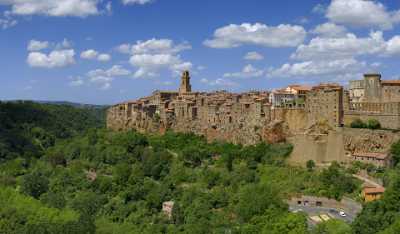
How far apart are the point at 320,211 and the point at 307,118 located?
942 centimetres

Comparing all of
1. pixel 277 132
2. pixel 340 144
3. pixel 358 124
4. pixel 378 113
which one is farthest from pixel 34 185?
pixel 378 113

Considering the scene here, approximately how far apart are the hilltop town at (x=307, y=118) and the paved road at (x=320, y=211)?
5.32m

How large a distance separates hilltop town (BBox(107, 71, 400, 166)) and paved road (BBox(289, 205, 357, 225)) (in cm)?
532

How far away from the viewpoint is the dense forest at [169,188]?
1172 inches

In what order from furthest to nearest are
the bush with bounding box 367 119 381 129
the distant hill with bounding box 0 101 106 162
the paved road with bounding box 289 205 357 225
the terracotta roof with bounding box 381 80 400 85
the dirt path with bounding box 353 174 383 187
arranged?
the distant hill with bounding box 0 101 106 162
the terracotta roof with bounding box 381 80 400 85
the bush with bounding box 367 119 381 129
the dirt path with bounding box 353 174 383 187
the paved road with bounding box 289 205 357 225

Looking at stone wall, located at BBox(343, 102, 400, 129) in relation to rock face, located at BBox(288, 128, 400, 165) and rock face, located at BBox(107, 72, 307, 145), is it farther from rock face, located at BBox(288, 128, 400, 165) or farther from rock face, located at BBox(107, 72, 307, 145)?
rock face, located at BBox(107, 72, 307, 145)

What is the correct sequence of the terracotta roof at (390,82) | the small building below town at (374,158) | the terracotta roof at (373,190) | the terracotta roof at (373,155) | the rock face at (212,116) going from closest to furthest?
the terracotta roof at (373,190) → the small building below town at (374,158) → the terracotta roof at (373,155) → the rock face at (212,116) → the terracotta roof at (390,82)

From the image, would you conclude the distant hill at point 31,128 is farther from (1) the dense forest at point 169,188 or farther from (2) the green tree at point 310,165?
(2) the green tree at point 310,165

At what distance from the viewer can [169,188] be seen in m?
40.0

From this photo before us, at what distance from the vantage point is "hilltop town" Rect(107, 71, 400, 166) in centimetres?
3606

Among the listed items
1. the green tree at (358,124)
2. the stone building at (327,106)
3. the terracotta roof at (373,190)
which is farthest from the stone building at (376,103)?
the terracotta roof at (373,190)

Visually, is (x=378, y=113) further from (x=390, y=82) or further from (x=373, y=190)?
(x=373, y=190)

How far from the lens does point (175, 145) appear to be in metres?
48.7

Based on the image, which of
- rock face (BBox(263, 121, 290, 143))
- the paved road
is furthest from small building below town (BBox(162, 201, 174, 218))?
rock face (BBox(263, 121, 290, 143))
